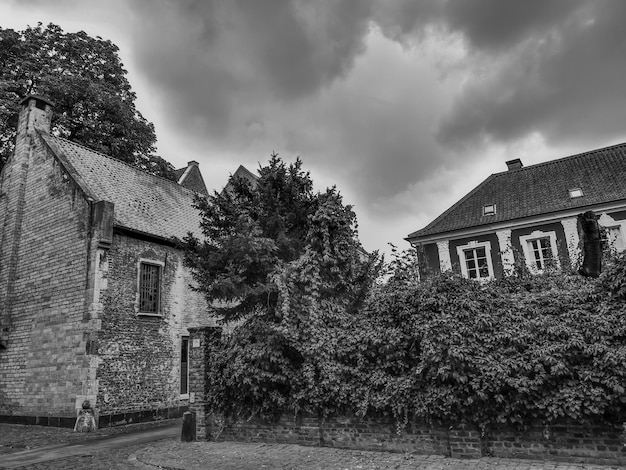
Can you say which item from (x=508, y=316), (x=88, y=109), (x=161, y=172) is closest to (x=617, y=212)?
(x=508, y=316)

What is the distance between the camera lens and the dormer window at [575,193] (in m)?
21.2

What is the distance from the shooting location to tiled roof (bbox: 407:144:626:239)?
2081 centimetres

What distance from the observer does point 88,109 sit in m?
21.9

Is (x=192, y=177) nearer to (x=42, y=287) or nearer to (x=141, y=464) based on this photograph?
(x=42, y=287)

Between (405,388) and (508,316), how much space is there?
2.13m

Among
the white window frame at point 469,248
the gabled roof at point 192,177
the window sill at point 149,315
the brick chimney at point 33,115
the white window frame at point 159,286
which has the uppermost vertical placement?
the gabled roof at point 192,177

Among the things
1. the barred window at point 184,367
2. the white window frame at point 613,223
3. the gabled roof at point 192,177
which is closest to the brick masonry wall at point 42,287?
the barred window at point 184,367

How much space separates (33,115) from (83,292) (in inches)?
329

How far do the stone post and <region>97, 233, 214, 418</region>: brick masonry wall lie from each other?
4.77 meters

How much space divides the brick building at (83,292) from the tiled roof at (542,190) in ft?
46.9

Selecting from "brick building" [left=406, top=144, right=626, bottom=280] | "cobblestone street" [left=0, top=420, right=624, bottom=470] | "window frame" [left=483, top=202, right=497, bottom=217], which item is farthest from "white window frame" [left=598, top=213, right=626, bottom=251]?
"cobblestone street" [left=0, top=420, right=624, bottom=470]

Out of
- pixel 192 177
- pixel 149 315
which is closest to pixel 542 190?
pixel 149 315

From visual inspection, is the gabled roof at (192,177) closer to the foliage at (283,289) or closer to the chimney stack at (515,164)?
the foliage at (283,289)

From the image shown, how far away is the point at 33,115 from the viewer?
17062mm
